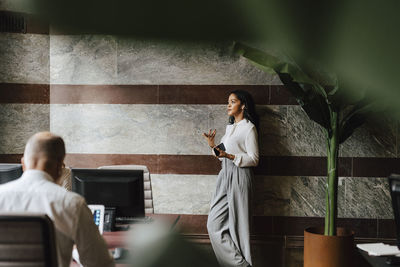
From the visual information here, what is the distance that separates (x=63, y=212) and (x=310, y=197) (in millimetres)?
2923

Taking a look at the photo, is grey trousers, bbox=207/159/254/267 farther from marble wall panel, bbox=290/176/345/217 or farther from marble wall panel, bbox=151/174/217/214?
marble wall panel, bbox=290/176/345/217

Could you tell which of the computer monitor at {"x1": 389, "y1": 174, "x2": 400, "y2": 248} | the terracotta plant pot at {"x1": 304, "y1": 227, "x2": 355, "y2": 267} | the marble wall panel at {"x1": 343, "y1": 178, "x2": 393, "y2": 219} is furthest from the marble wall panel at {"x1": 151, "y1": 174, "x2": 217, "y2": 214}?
the computer monitor at {"x1": 389, "y1": 174, "x2": 400, "y2": 248}

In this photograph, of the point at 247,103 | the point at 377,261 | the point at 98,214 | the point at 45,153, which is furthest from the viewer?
the point at 247,103

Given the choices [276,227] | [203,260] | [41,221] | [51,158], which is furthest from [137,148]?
[203,260]

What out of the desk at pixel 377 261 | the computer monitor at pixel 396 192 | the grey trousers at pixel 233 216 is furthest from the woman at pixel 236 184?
the computer monitor at pixel 396 192

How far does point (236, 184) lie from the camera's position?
146 inches

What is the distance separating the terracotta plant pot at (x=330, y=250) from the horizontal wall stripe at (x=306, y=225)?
27.3 inches

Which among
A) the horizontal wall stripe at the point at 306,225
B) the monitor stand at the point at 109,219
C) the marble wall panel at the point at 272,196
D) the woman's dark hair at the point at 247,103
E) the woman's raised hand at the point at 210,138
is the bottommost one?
the horizontal wall stripe at the point at 306,225

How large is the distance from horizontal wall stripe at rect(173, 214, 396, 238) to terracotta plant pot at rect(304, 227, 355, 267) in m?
0.69

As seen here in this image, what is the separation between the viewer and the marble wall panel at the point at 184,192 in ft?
13.6

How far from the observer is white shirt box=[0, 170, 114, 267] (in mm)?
1567

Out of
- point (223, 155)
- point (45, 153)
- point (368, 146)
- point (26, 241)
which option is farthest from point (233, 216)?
point (26, 241)

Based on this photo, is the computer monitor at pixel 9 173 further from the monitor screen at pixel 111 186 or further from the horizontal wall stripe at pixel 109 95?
the horizontal wall stripe at pixel 109 95

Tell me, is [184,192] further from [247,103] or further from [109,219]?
[109,219]
